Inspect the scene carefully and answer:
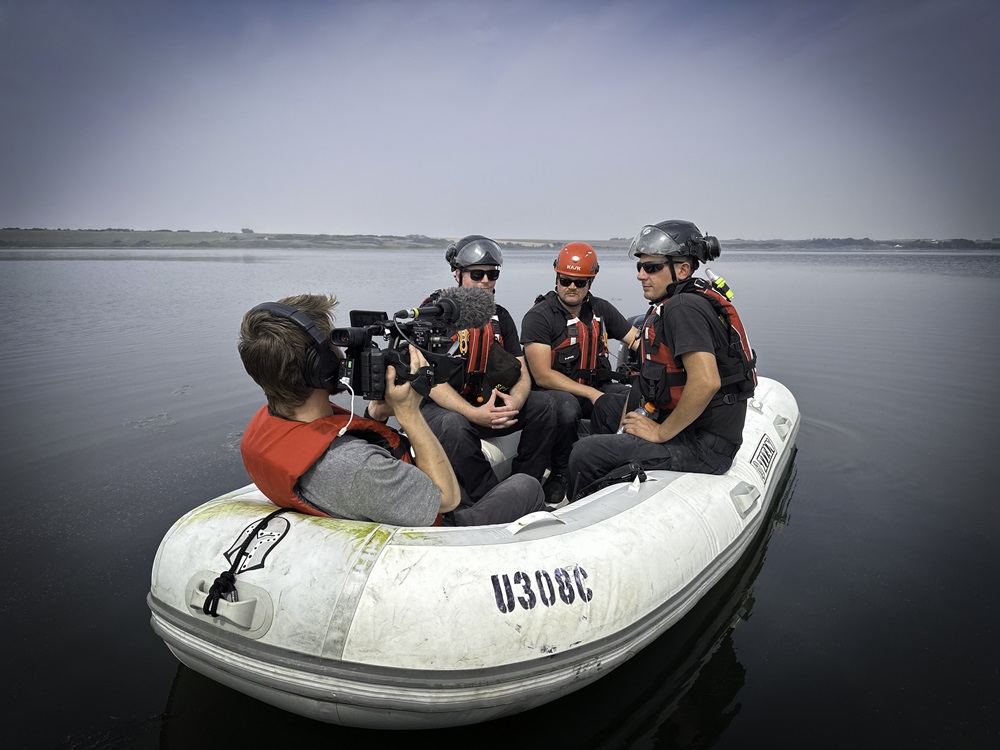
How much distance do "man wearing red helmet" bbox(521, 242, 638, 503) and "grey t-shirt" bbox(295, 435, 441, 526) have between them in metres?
2.17

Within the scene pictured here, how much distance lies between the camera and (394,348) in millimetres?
2229

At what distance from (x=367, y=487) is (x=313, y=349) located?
1.84 ft

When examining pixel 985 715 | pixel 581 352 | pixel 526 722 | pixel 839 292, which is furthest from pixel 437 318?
pixel 839 292

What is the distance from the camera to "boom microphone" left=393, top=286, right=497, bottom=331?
2.61 meters

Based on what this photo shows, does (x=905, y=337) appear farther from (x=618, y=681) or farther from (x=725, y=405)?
(x=618, y=681)

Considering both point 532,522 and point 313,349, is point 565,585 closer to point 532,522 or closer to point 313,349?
point 532,522

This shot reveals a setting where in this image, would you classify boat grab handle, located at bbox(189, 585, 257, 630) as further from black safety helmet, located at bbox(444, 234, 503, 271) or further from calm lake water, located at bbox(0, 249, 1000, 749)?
black safety helmet, located at bbox(444, 234, 503, 271)

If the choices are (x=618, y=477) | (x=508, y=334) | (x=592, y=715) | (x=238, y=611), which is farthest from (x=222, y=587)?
(x=508, y=334)

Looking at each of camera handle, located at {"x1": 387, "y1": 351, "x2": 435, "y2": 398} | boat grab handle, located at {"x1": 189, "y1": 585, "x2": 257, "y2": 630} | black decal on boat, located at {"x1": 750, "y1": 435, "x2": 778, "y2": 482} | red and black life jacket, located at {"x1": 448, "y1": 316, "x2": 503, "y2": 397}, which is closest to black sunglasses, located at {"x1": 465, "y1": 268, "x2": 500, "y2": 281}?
red and black life jacket, located at {"x1": 448, "y1": 316, "x2": 503, "y2": 397}

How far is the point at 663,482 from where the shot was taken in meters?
3.35

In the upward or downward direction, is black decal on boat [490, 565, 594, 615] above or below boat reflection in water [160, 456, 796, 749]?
above

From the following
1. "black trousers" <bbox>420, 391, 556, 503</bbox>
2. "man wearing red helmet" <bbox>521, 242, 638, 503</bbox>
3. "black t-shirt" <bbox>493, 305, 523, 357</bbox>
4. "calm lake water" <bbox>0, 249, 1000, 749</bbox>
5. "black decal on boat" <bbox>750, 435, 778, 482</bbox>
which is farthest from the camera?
"black t-shirt" <bbox>493, 305, 523, 357</bbox>

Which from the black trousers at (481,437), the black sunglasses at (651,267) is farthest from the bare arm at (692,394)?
the black trousers at (481,437)

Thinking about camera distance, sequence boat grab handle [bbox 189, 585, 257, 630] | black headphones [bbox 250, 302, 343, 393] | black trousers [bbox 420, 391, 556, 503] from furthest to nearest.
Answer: black trousers [bbox 420, 391, 556, 503] → boat grab handle [bbox 189, 585, 257, 630] → black headphones [bbox 250, 302, 343, 393]
